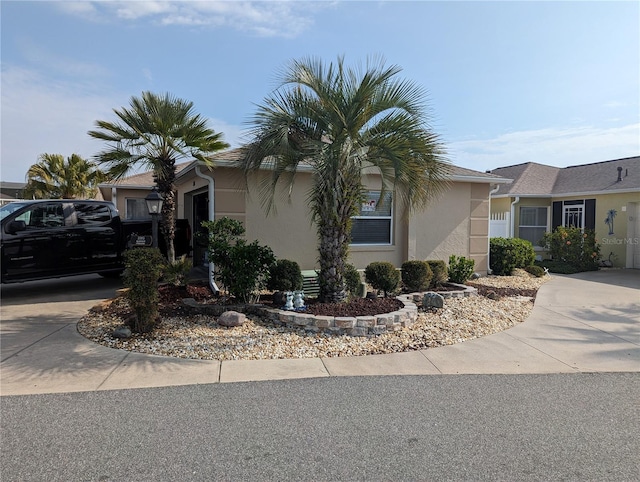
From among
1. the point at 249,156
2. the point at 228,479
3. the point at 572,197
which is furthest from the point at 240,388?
the point at 572,197

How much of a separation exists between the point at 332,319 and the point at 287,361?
1293mm

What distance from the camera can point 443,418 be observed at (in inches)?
147

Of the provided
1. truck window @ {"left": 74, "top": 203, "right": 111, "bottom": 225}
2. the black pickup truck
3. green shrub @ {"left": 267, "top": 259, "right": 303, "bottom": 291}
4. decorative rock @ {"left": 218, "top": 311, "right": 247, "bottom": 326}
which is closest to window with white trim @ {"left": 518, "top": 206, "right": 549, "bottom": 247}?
green shrub @ {"left": 267, "top": 259, "right": 303, "bottom": 291}

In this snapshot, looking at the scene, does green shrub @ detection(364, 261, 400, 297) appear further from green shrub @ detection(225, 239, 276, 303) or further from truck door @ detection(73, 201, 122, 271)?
truck door @ detection(73, 201, 122, 271)

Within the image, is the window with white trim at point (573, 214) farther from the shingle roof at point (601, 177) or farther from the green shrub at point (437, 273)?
the green shrub at point (437, 273)

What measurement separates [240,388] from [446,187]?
8298 millimetres

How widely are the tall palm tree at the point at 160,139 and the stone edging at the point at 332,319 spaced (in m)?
2.79

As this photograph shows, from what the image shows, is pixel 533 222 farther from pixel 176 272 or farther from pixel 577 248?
pixel 176 272

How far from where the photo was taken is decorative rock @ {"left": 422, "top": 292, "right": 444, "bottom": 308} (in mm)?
7816

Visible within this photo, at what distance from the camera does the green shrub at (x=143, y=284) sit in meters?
5.86

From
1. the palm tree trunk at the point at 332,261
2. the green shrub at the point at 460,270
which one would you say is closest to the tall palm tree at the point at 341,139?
the palm tree trunk at the point at 332,261

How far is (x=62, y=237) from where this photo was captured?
916 cm

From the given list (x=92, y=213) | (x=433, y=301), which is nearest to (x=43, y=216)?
(x=92, y=213)

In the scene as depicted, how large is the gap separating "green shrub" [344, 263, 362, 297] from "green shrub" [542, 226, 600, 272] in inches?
392
